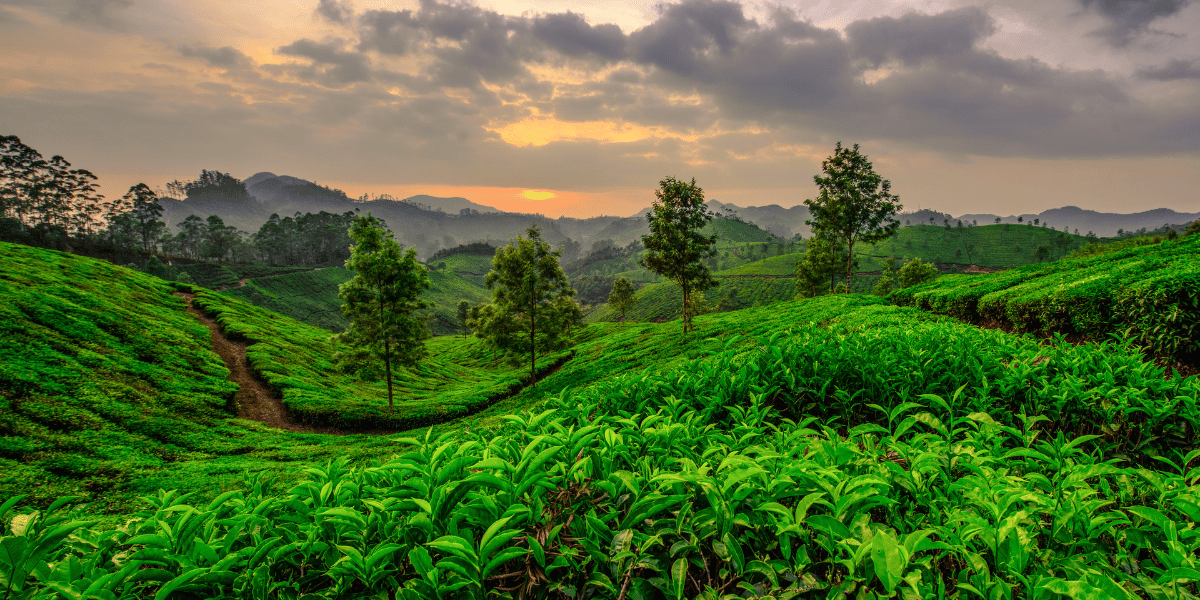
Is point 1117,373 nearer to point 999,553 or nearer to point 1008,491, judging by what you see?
point 1008,491

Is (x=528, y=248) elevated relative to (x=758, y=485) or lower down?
elevated

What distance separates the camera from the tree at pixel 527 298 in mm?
26969

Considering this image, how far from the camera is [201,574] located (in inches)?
69.2

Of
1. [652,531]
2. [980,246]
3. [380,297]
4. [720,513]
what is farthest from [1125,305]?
[980,246]

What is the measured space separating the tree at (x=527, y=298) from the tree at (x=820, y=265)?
102ft

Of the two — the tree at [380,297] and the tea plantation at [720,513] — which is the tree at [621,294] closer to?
the tree at [380,297]

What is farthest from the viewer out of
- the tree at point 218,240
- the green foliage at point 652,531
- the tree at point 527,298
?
the tree at point 218,240

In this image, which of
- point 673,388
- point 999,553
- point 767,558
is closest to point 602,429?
point 767,558

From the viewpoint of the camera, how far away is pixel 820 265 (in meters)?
48.1

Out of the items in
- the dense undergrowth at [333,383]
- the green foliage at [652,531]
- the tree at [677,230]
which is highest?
the tree at [677,230]

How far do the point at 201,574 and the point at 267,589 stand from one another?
0.25 metres

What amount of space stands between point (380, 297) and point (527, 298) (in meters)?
8.28

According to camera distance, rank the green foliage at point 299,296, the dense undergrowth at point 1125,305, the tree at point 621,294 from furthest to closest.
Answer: the green foliage at point 299,296
the tree at point 621,294
the dense undergrowth at point 1125,305

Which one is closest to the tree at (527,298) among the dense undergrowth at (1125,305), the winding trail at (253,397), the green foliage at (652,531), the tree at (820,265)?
the winding trail at (253,397)
